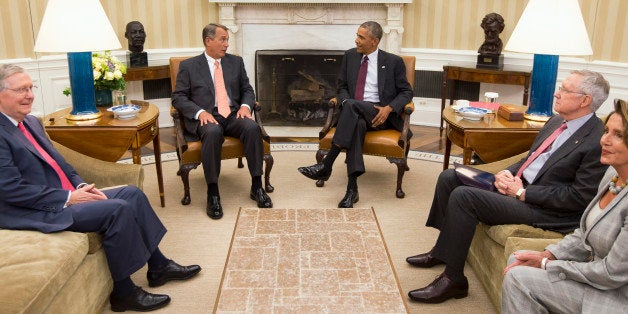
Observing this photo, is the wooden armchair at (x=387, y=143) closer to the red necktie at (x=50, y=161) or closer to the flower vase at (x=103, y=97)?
the flower vase at (x=103, y=97)

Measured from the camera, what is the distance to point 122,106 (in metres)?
3.80

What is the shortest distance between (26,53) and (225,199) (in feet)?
8.79

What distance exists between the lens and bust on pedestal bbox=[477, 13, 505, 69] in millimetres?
Answer: 5637

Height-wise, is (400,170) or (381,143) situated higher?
(381,143)

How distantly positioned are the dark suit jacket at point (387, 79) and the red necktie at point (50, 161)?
7.37 feet

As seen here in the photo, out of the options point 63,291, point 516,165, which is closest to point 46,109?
point 63,291

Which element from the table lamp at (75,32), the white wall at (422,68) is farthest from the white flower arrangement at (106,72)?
the white wall at (422,68)

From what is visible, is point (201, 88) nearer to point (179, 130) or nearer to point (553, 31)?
point (179, 130)

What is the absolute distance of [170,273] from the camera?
9.87 feet

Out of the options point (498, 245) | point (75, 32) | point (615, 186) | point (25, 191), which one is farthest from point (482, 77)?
point (25, 191)

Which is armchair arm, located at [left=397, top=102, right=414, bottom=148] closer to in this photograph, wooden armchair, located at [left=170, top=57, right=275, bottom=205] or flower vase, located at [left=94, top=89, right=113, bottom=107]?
wooden armchair, located at [left=170, top=57, right=275, bottom=205]

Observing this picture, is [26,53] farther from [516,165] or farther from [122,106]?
[516,165]

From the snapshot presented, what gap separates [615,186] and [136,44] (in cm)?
476

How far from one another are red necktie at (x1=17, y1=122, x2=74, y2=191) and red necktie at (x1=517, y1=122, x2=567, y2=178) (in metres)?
2.29
